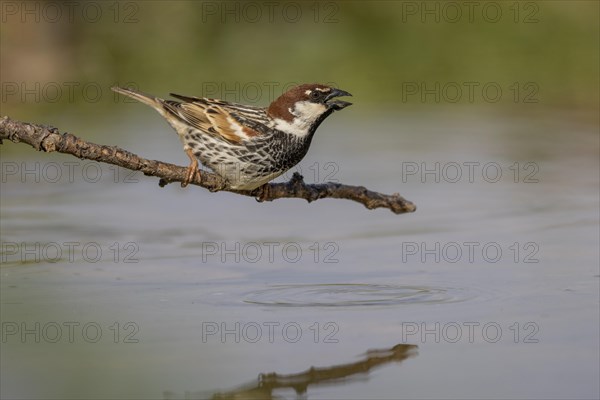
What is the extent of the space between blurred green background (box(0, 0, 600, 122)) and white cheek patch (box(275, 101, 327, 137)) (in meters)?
6.67

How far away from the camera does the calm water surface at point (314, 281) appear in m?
6.13

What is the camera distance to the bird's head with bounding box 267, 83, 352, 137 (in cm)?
777

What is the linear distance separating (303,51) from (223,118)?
28.8 feet

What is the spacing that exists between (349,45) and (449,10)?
191 centimetres

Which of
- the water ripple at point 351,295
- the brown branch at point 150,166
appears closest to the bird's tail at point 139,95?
the brown branch at point 150,166

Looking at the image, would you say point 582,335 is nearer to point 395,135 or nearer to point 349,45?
point 395,135

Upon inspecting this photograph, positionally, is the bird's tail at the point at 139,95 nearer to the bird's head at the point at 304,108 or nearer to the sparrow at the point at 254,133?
the sparrow at the point at 254,133

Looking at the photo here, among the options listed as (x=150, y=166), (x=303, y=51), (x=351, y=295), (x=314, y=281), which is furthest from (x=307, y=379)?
(x=303, y=51)

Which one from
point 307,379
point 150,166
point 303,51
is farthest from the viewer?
point 303,51

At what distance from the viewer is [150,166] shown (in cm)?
708

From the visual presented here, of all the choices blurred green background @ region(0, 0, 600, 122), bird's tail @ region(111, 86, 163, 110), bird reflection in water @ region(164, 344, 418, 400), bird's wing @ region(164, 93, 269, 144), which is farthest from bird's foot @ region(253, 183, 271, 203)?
blurred green background @ region(0, 0, 600, 122)

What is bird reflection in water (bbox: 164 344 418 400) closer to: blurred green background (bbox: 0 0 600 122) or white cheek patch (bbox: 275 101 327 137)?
white cheek patch (bbox: 275 101 327 137)

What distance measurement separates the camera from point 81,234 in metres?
9.36

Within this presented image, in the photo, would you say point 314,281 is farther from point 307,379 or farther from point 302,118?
point 307,379
